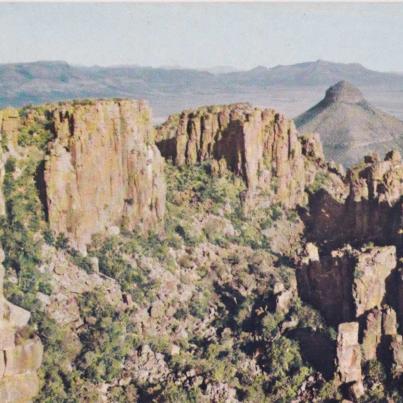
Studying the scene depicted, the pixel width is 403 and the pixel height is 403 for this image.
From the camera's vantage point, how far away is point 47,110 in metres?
53.5

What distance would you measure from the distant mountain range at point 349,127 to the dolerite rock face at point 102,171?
7918 centimetres

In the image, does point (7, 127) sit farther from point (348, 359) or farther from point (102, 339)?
point (348, 359)

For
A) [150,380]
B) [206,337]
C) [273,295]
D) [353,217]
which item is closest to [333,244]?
[353,217]

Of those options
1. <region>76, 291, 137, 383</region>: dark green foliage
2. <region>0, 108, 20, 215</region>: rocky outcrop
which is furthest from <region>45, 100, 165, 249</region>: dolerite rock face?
<region>76, 291, 137, 383</region>: dark green foliage

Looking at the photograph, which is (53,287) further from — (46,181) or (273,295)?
(273,295)

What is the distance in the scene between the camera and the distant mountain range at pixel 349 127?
5364 inches

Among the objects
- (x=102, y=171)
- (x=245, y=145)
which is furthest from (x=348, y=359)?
(x=245, y=145)

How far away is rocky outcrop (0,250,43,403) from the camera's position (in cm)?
3506

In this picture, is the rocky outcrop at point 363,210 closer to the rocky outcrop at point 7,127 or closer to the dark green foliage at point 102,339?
the dark green foliage at point 102,339

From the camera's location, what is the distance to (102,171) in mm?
52375

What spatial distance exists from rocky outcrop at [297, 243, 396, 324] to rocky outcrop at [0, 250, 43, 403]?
1976cm

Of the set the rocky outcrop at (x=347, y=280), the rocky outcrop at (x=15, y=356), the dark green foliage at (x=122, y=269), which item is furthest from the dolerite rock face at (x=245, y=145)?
the rocky outcrop at (x=15, y=356)

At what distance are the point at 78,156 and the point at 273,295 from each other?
1653 cm

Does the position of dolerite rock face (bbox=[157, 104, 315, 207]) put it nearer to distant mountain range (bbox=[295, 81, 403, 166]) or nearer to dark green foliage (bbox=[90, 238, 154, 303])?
dark green foliage (bbox=[90, 238, 154, 303])
